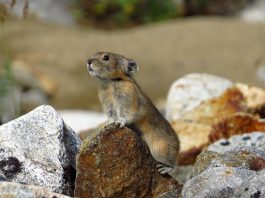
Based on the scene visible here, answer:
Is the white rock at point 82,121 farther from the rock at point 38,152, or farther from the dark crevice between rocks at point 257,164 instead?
the dark crevice between rocks at point 257,164

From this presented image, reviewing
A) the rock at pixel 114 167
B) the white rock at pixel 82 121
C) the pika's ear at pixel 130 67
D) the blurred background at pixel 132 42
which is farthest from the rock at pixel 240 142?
the blurred background at pixel 132 42

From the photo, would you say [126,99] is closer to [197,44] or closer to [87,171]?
[87,171]

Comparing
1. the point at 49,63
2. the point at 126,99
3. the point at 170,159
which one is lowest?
the point at 49,63

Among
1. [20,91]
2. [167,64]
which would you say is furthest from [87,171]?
[167,64]

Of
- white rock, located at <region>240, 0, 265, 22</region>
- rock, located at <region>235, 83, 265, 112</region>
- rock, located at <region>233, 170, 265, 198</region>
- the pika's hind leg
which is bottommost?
white rock, located at <region>240, 0, 265, 22</region>

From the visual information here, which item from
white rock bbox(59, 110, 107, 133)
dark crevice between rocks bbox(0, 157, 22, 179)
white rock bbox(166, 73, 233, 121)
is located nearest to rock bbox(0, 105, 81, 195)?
dark crevice between rocks bbox(0, 157, 22, 179)

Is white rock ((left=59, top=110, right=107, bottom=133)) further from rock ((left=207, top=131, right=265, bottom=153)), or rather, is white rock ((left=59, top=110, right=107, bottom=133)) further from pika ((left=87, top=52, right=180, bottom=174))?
pika ((left=87, top=52, right=180, bottom=174))
